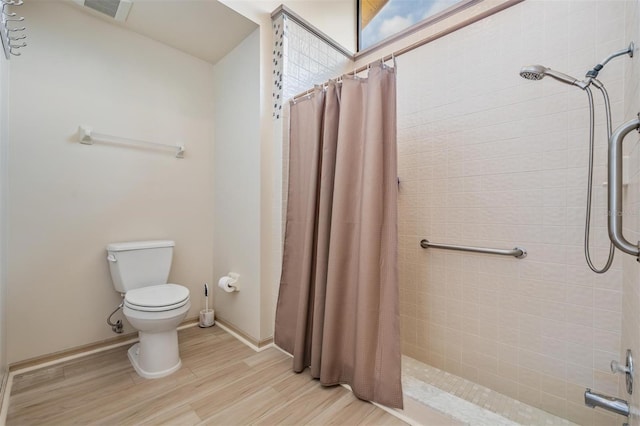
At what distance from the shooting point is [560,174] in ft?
4.42

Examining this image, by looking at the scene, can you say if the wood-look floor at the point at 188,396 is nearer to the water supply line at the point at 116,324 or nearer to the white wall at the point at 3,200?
the water supply line at the point at 116,324

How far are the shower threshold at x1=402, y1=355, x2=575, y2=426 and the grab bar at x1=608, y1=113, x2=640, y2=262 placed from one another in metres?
1.03

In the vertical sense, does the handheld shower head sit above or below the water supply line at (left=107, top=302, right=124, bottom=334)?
above

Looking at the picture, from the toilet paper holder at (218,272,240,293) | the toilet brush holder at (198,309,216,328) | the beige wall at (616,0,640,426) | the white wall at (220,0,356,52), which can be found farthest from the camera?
the toilet brush holder at (198,309,216,328)

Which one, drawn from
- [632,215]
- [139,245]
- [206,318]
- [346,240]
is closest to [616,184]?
[632,215]

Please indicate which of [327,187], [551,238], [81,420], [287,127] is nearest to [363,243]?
[327,187]

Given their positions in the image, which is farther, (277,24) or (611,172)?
(277,24)

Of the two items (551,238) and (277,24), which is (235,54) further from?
(551,238)

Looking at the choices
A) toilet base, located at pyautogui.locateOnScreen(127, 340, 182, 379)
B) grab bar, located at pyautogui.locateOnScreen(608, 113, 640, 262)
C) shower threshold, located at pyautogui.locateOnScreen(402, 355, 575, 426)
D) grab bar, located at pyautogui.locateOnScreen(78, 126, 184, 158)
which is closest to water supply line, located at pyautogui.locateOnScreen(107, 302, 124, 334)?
toilet base, located at pyautogui.locateOnScreen(127, 340, 182, 379)

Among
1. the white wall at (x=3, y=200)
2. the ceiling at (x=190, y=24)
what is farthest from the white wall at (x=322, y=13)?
the white wall at (x=3, y=200)

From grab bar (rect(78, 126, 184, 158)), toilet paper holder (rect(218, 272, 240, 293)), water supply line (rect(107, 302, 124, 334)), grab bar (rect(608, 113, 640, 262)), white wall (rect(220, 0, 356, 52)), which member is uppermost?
white wall (rect(220, 0, 356, 52))

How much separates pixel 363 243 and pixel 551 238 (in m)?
0.91

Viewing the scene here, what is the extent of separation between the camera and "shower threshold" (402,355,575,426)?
1305 millimetres

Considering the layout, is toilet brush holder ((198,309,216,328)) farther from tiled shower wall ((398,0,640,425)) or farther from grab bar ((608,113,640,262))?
grab bar ((608,113,640,262))
